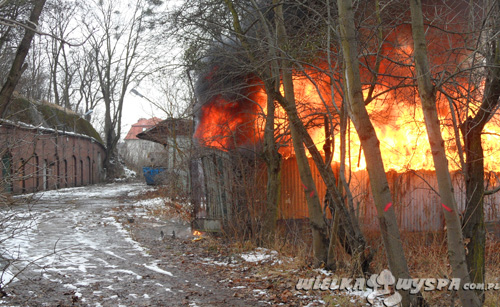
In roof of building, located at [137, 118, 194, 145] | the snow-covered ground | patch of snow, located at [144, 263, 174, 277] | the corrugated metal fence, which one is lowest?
patch of snow, located at [144, 263, 174, 277]

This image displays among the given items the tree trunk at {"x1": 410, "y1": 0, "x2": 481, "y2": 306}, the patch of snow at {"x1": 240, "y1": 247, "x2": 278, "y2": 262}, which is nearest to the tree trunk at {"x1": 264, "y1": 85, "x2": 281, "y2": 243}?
the patch of snow at {"x1": 240, "y1": 247, "x2": 278, "y2": 262}

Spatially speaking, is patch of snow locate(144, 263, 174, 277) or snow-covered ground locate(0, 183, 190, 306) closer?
snow-covered ground locate(0, 183, 190, 306)

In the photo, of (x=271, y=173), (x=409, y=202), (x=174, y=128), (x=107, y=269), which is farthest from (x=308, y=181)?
(x=174, y=128)

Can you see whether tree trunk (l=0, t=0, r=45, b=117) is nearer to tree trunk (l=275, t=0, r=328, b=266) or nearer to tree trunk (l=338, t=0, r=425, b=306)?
tree trunk (l=275, t=0, r=328, b=266)

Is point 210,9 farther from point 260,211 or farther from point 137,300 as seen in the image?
point 137,300

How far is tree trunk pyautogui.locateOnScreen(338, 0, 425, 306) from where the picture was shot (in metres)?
6.11

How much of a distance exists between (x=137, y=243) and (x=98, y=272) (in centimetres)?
358

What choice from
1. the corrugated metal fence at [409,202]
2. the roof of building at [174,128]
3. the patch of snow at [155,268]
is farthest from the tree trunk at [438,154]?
the roof of building at [174,128]

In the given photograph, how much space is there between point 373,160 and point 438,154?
2.80ft

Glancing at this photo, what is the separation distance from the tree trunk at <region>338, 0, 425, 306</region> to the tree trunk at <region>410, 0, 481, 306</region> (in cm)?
73

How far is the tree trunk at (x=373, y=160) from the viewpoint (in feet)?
20.0

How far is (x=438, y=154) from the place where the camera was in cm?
553

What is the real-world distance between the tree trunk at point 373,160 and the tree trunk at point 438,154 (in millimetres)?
728

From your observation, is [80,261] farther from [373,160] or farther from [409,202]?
[409,202]
